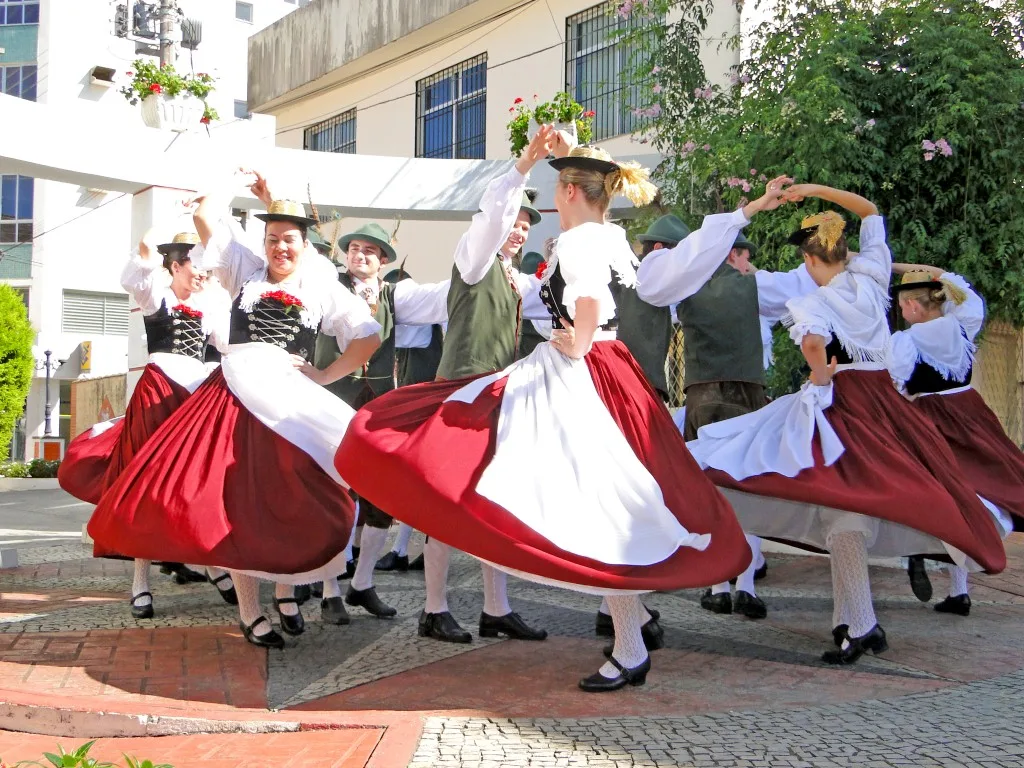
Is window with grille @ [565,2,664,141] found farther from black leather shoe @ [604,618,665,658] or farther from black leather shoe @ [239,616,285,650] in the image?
black leather shoe @ [239,616,285,650]

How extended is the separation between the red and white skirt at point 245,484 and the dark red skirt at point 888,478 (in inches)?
62.8

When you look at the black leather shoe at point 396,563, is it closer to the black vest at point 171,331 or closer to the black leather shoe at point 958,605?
the black vest at point 171,331

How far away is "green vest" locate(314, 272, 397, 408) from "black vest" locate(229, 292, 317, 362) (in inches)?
54.9

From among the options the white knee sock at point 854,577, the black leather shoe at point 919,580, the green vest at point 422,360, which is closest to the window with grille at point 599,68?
the green vest at point 422,360

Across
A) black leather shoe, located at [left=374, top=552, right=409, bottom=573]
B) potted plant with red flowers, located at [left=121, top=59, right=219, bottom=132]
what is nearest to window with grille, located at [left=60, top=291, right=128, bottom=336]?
potted plant with red flowers, located at [left=121, top=59, right=219, bottom=132]

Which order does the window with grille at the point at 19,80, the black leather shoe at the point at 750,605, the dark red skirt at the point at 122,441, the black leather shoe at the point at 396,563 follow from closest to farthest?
1. the black leather shoe at the point at 750,605
2. the dark red skirt at the point at 122,441
3. the black leather shoe at the point at 396,563
4. the window with grille at the point at 19,80

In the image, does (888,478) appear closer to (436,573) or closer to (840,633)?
(840,633)

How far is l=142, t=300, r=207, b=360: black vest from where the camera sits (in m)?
5.95

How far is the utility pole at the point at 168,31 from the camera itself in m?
14.4

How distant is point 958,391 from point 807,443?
2017 millimetres

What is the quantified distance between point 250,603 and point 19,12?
103ft

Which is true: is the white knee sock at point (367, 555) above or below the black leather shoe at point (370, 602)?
above

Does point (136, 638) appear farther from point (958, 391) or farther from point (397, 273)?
point (958, 391)

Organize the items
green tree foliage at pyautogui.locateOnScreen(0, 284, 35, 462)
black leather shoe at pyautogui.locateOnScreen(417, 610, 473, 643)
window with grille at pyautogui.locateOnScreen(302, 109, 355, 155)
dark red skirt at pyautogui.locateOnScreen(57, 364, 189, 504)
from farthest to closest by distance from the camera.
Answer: green tree foliage at pyautogui.locateOnScreen(0, 284, 35, 462) < window with grille at pyautogui.locateOnScreen(302, 109, 355, 155) < dark red skirt at pyautogui.locateOnScreen(57, 364, 189, 504) < black leather shoe at pyautogui.locateOnScreen(417, 610, 473, 643)
